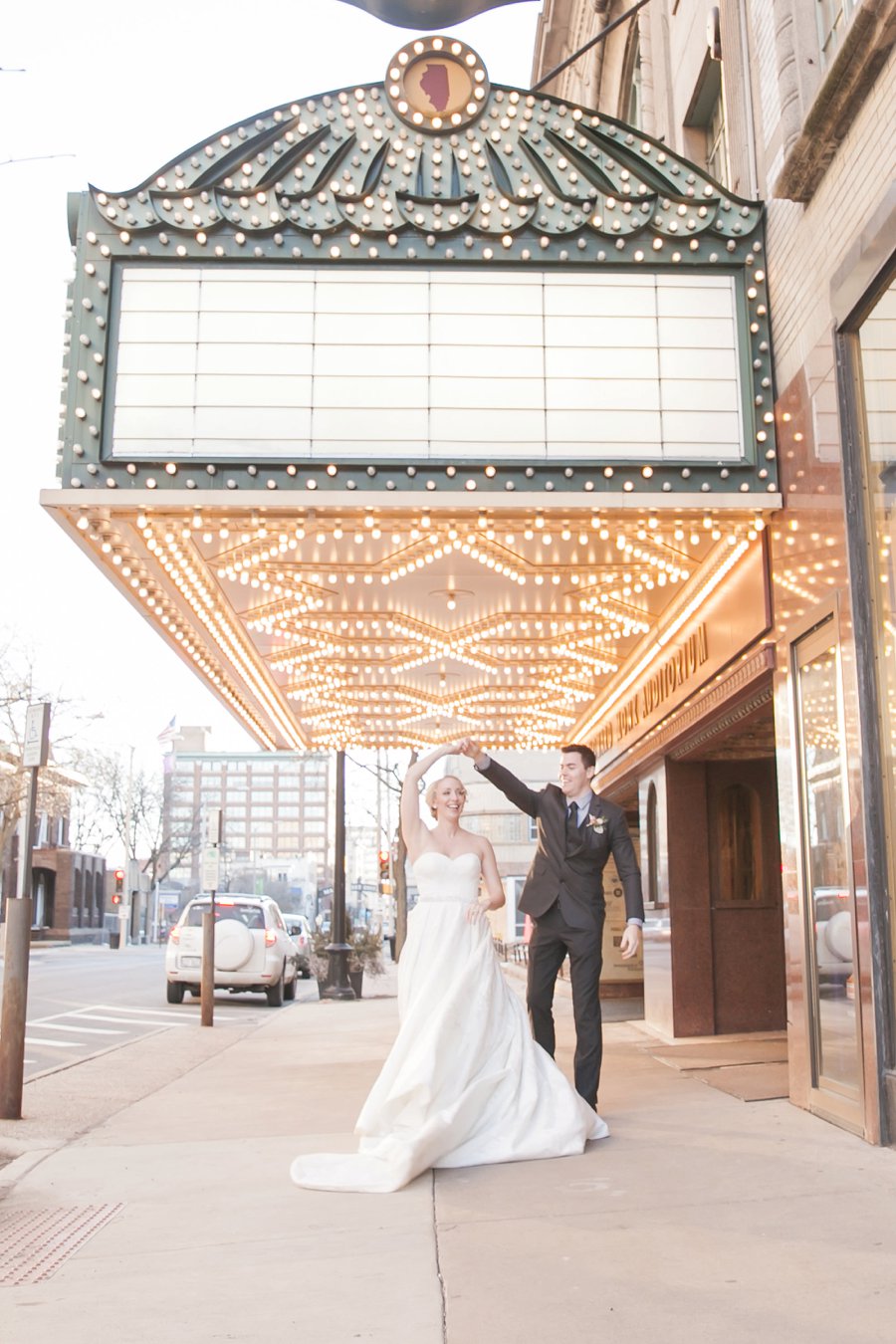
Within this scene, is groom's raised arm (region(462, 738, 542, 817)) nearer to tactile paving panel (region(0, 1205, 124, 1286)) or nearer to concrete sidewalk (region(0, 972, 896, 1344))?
concrete sidewalk (region(0, 972, 896, 1344))

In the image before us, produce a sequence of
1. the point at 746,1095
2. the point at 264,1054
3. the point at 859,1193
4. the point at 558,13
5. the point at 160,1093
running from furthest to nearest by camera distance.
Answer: the point at 558,13, the point at 264,1054, the point at 160,1093, the point at 746,1095, the point at 859,1193

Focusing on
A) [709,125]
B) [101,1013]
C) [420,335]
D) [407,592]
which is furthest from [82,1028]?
[709,125]

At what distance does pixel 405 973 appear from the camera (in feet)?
20.5

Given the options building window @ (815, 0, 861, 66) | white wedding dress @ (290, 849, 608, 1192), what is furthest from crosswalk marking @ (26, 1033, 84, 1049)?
building window @ (815, 0, 861, 66)

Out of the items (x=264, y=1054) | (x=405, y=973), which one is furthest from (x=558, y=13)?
(x=405, y=973)

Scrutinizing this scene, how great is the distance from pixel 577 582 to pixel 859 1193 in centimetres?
629

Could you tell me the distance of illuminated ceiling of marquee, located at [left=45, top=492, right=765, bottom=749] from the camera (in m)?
8.31

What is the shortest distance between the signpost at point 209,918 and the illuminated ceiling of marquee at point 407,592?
1.63 m

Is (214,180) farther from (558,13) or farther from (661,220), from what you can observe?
(558,13)

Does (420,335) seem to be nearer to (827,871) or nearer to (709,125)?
(827,871)

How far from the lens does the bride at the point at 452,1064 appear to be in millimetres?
5551

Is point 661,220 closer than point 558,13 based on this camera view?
Yes

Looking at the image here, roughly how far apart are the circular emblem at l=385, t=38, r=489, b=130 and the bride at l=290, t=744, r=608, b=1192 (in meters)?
4.85

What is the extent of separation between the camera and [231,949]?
1920 cm
